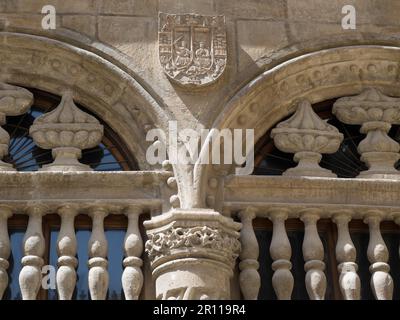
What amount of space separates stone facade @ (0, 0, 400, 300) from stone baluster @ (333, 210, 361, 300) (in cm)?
1

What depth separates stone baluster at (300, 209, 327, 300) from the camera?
1052 centimetres

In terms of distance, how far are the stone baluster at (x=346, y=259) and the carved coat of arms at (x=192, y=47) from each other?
1.43 m

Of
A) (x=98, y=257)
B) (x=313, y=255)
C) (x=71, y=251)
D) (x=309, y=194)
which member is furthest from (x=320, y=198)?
(x=71, y=251)

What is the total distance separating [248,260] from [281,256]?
24cm

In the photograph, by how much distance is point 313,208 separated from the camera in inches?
426

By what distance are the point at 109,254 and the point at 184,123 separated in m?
1.14

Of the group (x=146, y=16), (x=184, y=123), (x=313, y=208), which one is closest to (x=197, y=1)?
(x=146, y=16)

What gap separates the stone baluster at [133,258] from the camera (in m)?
10.4

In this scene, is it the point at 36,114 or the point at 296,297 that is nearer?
the point at 296,297

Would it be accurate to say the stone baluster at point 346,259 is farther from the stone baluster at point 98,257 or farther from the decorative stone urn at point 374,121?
the stone baluster at point 98,257

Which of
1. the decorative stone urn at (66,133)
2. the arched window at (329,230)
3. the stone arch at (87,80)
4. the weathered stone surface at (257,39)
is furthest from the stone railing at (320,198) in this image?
the decorative stone urn at (66,133)

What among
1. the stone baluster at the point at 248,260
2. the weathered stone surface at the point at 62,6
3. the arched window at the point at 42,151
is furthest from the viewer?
the weathered stone surface at the point at 62,6

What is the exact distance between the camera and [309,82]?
1152 centimetres

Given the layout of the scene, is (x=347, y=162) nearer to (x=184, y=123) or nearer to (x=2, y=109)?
(x=184, y=123)
